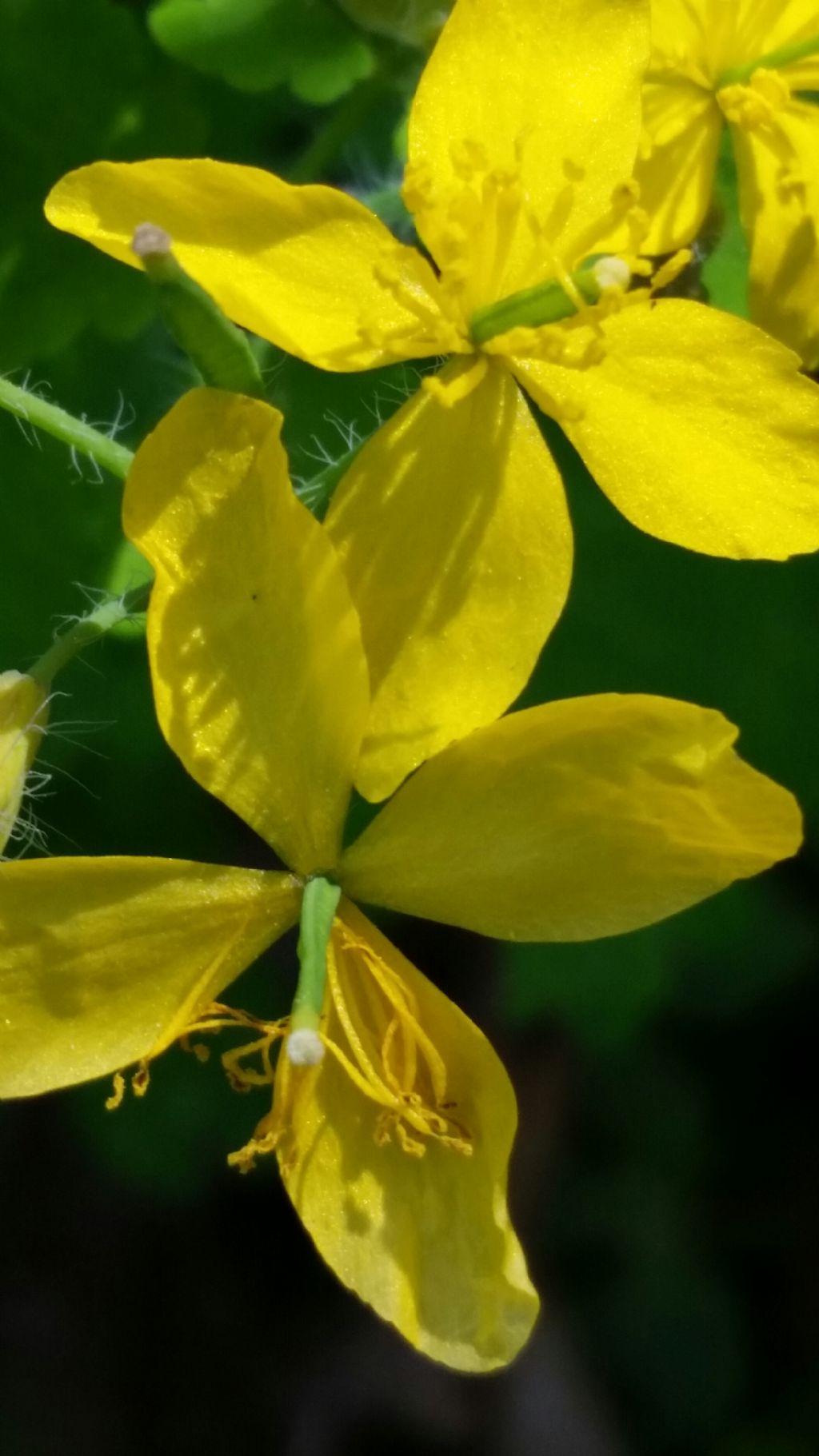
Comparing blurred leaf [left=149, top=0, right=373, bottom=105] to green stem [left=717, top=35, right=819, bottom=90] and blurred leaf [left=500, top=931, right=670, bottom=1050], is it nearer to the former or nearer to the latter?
green stem [left=717, top=35, right=819, bottom=90]

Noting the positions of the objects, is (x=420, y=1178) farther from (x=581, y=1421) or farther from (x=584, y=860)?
(x=581, y=1421)

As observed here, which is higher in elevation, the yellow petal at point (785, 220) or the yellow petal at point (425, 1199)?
the yellow petal at point (785, 220)

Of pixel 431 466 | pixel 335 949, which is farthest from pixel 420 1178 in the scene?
pixel 431 466

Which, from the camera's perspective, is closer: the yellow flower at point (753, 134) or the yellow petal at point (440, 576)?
the yellow petal at point (440, 576)

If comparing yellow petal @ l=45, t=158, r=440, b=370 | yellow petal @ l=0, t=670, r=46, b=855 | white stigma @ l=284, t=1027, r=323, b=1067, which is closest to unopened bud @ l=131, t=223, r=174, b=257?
yellow petal @ l=45, t=158, r=440, b=370

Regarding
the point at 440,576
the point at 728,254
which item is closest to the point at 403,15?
the point at 728,254

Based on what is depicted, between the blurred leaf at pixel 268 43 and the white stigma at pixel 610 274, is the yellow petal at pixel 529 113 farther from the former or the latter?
the blurred leaf at pixel 268 43

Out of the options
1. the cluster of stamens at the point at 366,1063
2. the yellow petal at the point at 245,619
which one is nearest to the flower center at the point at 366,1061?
the cluster of stamens at the point at 366,1063
